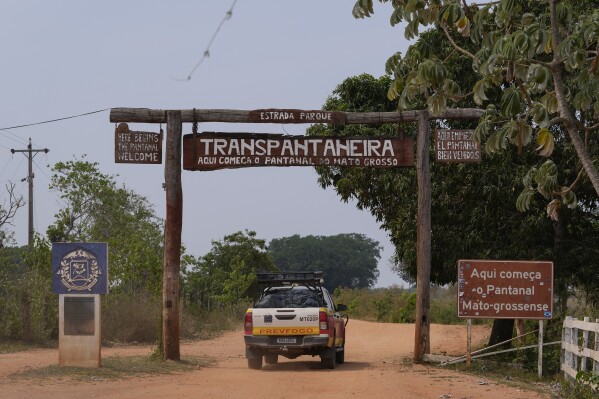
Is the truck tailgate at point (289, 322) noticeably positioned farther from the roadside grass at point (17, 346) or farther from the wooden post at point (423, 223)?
the roadside grass at point (17, 346)

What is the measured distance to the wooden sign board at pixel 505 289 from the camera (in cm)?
1886

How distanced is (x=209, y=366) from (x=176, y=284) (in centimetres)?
189

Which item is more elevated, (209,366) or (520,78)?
(520,78)

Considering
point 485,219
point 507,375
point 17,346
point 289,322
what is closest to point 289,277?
point 289,322

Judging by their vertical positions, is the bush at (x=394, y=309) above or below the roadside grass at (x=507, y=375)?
below

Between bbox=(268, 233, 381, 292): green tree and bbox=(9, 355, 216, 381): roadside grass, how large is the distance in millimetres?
104826

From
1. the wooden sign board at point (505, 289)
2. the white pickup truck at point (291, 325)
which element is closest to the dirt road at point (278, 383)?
the white pickup truck at point (291, 325)

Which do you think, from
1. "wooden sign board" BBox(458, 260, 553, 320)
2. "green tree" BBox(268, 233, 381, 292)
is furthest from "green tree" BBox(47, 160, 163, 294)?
"green tree" BBox(268, 233, 381, 292)

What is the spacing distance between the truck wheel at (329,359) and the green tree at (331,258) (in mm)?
105194

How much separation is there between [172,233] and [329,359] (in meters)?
4.21

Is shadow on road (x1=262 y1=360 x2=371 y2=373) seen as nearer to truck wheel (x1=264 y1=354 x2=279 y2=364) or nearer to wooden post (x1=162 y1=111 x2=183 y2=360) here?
truck wheel (x1=264 y1=354 x2=279 y2=364)

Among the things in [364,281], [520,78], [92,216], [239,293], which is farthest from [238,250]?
A: [364,281]

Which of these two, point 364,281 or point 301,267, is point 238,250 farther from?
point 364,281

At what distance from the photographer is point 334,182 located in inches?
1036
